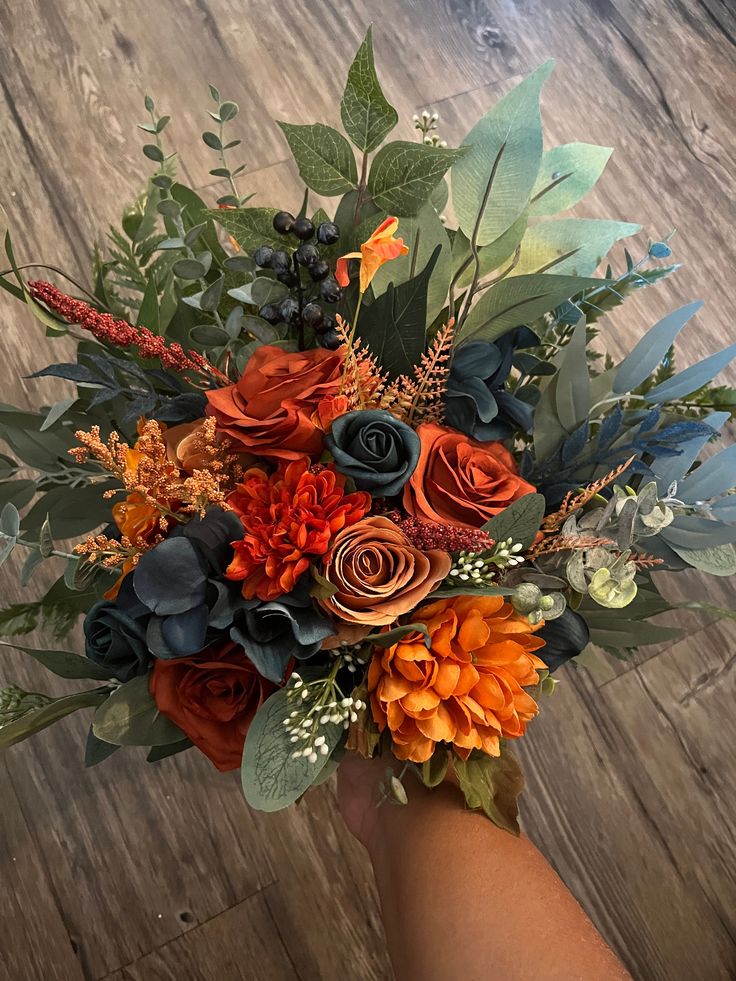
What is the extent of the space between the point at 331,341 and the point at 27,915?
0.83 m

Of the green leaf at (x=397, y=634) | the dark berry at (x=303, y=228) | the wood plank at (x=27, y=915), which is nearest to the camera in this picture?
the green leaf at (x=397, y=634)

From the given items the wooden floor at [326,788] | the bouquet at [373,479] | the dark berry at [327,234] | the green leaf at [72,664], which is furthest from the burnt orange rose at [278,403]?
the wooden floor at [326,788]

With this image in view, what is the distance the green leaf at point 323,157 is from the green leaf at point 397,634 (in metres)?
0.33

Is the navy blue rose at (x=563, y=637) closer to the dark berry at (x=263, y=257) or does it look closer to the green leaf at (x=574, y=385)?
the green leaf at (x=574, y=385)

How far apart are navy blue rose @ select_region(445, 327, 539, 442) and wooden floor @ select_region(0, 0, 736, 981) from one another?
1.36 feet

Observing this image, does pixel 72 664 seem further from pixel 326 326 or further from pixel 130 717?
pixel 326 326

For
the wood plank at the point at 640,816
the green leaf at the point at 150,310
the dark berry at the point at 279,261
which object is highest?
the green leaf at the point at 150,310

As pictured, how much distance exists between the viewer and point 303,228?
575 mm

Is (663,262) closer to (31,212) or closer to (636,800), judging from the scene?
(636,800)

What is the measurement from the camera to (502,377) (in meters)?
0.58

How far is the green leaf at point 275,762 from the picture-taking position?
1.65 feet

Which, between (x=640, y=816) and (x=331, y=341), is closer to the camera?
(x=331, y=341)

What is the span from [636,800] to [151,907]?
2.04ft

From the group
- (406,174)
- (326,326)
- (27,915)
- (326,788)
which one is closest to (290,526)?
(326,326)
